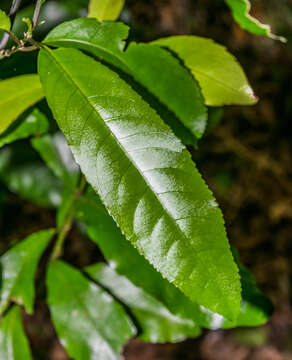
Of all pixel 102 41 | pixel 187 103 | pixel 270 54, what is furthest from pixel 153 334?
pixel 270 54

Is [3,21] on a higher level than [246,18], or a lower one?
higher

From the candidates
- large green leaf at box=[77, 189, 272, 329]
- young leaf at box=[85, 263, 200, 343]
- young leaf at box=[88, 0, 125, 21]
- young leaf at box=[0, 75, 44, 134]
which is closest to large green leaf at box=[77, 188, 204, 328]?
large green leaf at box=[77, 189, 272, 329]

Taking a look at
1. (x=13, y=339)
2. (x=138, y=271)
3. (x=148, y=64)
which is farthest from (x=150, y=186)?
(x=13, y=339)

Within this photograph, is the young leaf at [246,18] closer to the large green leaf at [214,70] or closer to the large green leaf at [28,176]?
the large green leaf at [214,70]

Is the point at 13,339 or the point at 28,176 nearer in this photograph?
the point at 13,339

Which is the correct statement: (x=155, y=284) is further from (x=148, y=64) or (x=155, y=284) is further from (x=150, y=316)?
(x=148, y=64)

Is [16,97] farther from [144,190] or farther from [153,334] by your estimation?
[153,334]

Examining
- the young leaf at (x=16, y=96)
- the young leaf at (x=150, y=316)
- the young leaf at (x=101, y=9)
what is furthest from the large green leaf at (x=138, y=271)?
the young leaf at (x=101, y=9)
